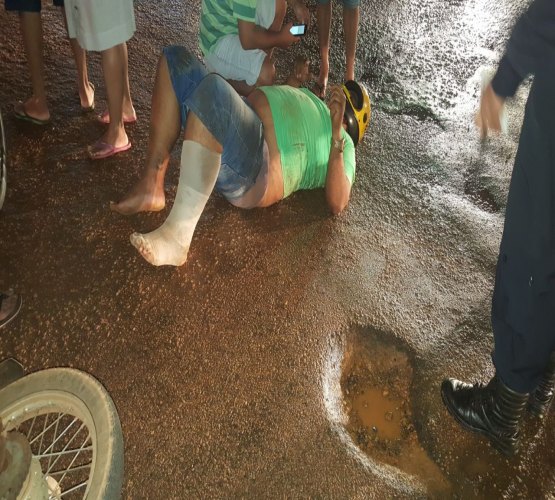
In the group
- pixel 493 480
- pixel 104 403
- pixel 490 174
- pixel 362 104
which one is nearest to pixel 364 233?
pixel 362 104

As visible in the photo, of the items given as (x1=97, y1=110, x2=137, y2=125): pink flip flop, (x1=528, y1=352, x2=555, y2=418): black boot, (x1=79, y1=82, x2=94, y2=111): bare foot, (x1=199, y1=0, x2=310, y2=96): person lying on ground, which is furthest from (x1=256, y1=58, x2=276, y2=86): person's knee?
(x1=528, y1=352, x2=555, y2=418): black boot

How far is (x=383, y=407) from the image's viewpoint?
2201mm

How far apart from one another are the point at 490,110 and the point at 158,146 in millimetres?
1387

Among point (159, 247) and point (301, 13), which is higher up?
point (301, 13)

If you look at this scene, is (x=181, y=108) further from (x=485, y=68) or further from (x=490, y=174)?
(x=485, y=68)

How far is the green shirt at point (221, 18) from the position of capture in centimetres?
272

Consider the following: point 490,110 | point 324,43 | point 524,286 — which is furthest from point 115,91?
point 524,286

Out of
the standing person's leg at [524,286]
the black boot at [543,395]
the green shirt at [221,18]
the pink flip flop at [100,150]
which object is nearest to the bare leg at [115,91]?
the pink flip flop at [100,150]

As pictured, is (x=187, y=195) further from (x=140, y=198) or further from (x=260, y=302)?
(x=260, y=302)

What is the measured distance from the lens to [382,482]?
1.88 metres

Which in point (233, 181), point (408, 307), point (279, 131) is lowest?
point (408, 307)

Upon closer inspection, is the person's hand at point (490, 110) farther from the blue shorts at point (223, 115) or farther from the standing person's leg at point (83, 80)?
the standing person's leg at point (83, 80)

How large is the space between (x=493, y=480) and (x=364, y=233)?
4.31ft

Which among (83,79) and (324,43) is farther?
(324,43)
